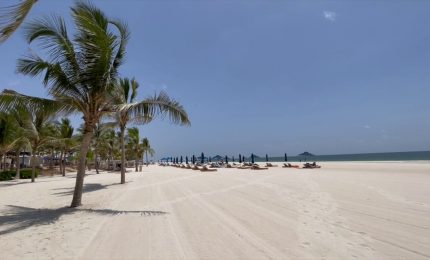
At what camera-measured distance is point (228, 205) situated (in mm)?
8773

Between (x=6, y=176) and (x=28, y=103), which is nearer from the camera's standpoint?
(x=28, y=103)

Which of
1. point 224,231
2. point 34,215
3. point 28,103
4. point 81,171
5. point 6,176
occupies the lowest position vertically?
point 224,231

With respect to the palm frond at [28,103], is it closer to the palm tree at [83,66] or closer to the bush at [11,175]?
the palm tree at [83,66]

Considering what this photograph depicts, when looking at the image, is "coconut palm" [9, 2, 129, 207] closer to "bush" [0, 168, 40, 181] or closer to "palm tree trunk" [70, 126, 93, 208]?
"palm tree trunk" [70, 126, 93, 208]

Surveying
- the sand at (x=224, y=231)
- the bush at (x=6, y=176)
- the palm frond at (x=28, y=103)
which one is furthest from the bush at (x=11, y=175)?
the palm frond at (x=28, y=103)

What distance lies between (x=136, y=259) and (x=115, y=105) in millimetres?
6506

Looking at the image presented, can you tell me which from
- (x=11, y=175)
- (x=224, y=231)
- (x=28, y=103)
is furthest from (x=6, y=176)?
(x=224, y=231)

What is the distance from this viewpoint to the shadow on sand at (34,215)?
21.3 ft

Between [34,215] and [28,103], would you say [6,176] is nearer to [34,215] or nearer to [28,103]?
[28,103]

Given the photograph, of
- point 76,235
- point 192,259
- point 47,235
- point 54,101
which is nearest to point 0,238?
point 47,235

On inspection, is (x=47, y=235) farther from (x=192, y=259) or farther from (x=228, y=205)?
(x=228, y=205)

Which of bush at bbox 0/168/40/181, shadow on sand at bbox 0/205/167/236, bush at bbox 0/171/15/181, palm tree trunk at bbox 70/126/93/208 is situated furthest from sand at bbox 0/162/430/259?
bush at bbox 0/168/40/181

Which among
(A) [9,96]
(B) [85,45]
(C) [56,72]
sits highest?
(B) [85,45]

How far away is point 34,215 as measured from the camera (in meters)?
7.79
